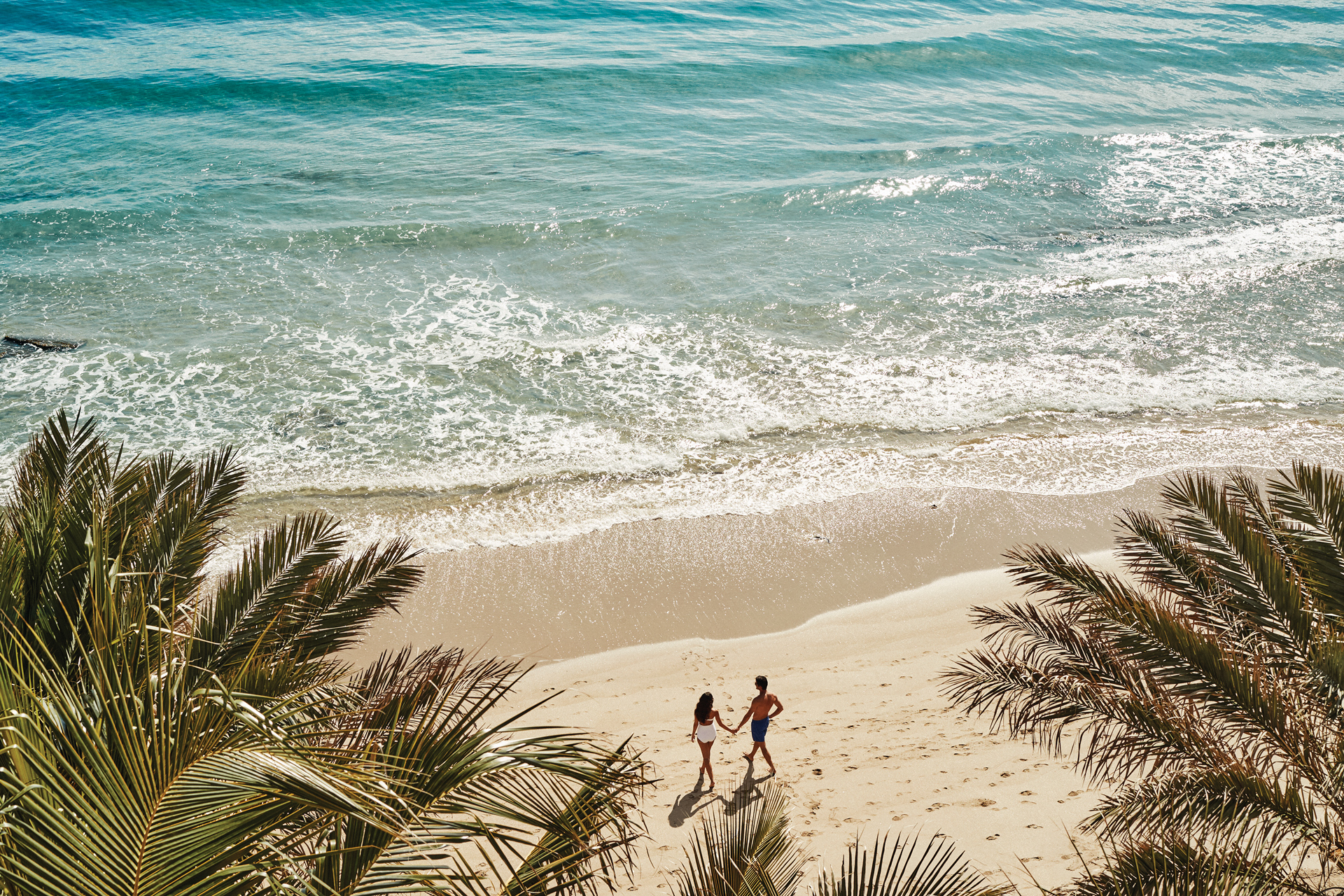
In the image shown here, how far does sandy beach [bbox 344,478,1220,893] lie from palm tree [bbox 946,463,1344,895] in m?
1.31

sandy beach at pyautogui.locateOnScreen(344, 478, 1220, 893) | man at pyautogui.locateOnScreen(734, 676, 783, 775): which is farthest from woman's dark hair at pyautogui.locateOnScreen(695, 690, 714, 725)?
sandy beach at pyautogui.locateOnScreen(344, 478, 1220, 893)

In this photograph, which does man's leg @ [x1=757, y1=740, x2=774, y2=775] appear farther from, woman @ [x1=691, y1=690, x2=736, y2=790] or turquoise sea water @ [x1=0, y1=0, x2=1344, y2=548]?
turquoise sea water @ [x1=0, y1=0, x2=1344, y2=548]

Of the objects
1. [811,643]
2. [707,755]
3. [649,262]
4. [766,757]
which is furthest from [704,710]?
[649,262]

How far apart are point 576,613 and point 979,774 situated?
14.1ft

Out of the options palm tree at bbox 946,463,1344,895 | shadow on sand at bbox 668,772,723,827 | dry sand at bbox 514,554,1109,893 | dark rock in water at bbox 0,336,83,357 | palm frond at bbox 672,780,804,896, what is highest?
palm tree at bbox 946,463,1344,895

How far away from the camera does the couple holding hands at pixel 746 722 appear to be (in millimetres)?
7133

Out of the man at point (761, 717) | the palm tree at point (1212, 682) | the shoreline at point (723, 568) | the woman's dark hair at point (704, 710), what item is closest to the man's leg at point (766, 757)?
the man at point (761, 717)

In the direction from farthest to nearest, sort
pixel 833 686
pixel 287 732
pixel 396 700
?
1. pixel 833 686
2. pixel 396 700
3. pixel 287 732

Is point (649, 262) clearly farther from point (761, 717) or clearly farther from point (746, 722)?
point (761, 717)

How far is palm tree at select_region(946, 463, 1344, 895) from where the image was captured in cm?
429

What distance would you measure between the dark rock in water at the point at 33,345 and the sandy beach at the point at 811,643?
854cm

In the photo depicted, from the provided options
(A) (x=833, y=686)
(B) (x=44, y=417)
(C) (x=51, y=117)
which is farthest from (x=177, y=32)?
(A) (x=833, y=686)

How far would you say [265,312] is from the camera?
51.3ft

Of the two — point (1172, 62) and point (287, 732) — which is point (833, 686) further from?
point (1172, 62)
